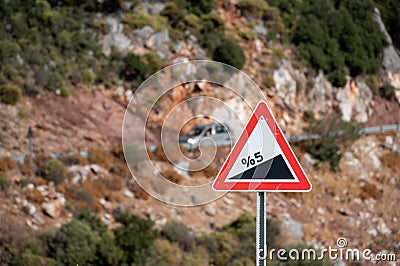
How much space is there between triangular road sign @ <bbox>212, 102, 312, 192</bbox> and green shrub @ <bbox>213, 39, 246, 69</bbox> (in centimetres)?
2117

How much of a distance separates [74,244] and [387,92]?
71.9ft

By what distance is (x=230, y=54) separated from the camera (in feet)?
85.7

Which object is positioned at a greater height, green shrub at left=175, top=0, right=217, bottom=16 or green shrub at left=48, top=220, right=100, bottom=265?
green shrub at left=48, top=220, right=100, bottom=265

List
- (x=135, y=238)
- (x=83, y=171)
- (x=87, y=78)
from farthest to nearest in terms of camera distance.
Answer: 1. (x=87, y=78)
2. (x=83, y=171)
3. (x=135, y=238)

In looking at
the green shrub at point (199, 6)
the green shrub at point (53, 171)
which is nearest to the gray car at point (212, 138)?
the green shrub at point (53, 171)

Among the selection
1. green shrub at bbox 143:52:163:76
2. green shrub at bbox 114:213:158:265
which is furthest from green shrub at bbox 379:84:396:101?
green shrub at bbox 114:213:158:265

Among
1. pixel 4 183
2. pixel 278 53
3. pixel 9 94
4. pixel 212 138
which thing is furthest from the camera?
pixel 278 53

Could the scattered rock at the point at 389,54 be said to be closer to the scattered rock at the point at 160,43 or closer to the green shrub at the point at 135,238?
the scattered rock at the point at 160,43

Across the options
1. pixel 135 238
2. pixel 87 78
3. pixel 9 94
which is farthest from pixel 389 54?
pixel 135 238

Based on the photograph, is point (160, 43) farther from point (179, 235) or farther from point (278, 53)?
point (179, 235)

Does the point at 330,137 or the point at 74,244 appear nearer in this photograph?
the point at 74,244

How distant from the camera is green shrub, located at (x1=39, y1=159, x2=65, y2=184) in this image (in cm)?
1661

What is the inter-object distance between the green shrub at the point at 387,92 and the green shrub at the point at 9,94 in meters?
18.0

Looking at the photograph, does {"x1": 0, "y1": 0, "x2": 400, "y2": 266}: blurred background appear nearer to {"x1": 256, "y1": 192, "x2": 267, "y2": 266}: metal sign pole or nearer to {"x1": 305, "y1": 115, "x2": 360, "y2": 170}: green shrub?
{"x1": 305, "y1": 115, "x2": 360, "y2": 170}: green shrub
